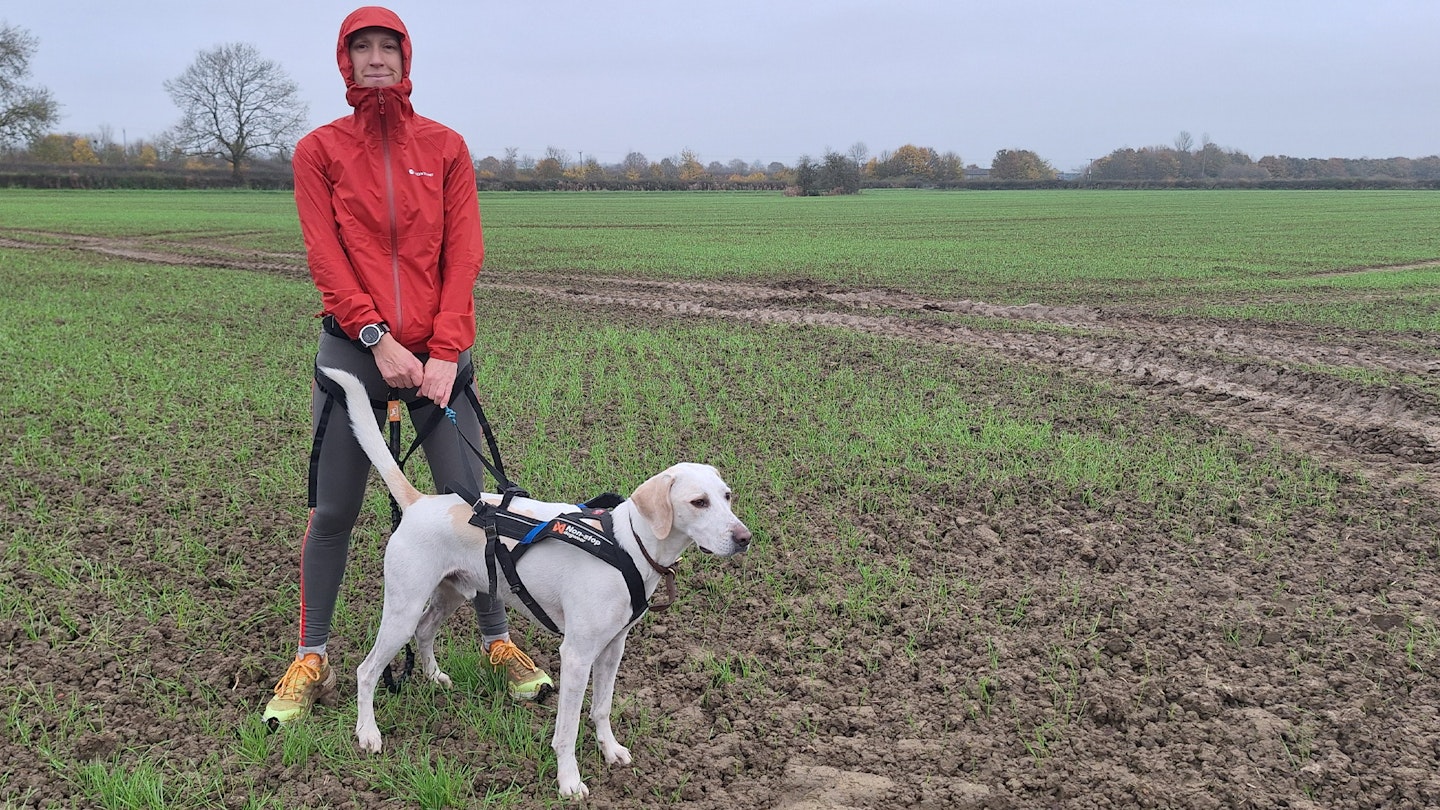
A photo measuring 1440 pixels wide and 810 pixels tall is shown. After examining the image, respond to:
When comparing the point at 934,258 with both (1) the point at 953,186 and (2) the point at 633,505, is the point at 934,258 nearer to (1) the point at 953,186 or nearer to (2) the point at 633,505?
(2) the point at 633,505

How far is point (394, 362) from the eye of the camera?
3.57 m

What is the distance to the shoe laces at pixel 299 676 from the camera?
390 centimetres

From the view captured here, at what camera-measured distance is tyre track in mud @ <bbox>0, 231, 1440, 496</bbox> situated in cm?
819

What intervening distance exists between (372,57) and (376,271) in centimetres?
80

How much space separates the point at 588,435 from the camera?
26.8 ft

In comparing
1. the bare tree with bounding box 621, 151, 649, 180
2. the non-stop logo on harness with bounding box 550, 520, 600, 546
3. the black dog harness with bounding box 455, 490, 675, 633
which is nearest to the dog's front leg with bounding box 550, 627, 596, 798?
the black dog harness with bounding box 455, 490, 675, 633

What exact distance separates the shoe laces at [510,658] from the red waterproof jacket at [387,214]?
1.42 meters

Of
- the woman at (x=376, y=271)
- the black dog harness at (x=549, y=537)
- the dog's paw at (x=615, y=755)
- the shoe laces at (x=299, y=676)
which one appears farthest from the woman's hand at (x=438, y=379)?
the dog's paw at (x=615, y=755)

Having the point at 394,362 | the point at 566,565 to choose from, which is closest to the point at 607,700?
the point at 566,565

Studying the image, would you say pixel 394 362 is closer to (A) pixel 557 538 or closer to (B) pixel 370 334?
(B) pixel 370 334

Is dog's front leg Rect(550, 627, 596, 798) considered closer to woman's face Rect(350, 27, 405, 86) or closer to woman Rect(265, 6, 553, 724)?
woman Rect(265, 6, 553, 724)

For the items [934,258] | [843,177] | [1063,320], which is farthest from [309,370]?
[843,177]

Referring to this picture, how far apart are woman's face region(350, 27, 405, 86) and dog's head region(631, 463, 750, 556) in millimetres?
1862

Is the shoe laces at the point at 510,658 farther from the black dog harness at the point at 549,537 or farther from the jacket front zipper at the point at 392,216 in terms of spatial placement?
the jacket front zipper at the point at 392,216
